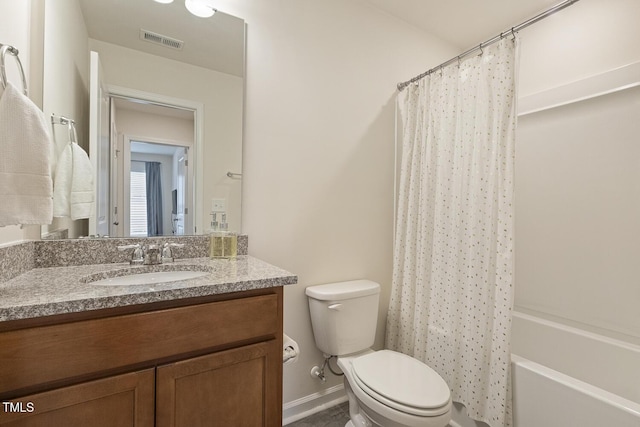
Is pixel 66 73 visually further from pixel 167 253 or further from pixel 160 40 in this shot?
pixel 167 253

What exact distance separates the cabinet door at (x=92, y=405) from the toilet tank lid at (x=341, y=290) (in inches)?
35.5

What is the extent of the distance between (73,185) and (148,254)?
1.30 feet

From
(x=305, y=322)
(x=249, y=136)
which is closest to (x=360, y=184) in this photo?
(x=249, y=136)

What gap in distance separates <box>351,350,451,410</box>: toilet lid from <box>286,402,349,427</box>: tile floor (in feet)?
1.62

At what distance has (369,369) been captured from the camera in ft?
4.52

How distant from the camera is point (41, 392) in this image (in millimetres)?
709

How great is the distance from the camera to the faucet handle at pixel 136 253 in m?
1.25

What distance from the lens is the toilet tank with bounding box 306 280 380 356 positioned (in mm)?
1585

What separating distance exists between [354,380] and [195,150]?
4.43ft

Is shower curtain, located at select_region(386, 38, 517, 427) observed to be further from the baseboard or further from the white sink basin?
the white sink basin

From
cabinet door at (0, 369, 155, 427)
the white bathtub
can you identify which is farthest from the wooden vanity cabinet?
the white bathtub

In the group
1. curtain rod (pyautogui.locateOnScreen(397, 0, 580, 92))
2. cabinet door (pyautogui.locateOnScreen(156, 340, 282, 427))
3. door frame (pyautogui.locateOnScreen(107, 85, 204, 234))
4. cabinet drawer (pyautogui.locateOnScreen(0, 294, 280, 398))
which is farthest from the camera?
door frame (pyautogui.locateOnScreen(107, 85, 204, 234))

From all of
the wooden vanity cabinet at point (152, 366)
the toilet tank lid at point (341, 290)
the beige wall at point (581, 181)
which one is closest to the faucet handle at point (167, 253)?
the wooden vanity cabinet at point (152, 366)

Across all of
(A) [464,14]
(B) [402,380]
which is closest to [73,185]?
(B) [402,380]
